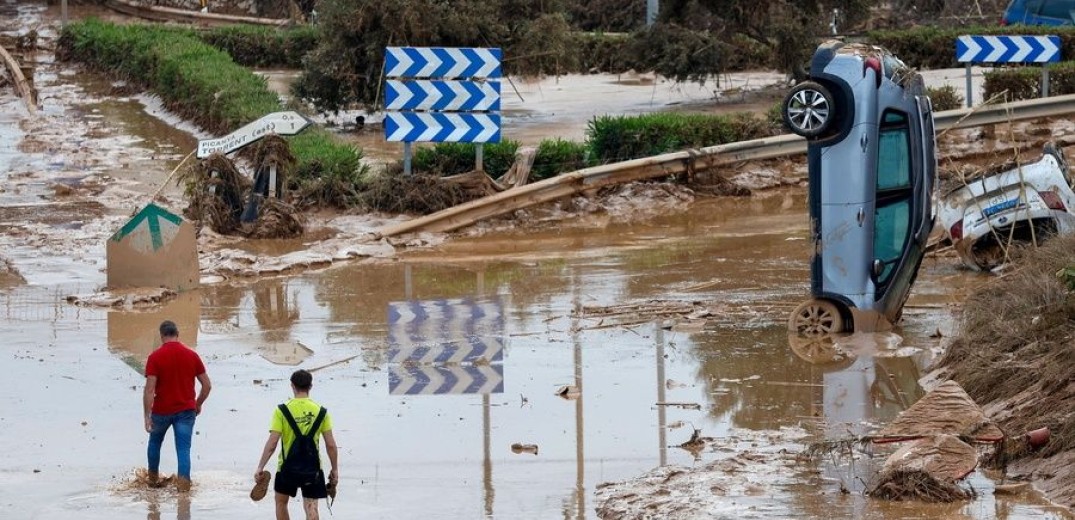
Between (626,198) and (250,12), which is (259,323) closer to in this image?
(626,198)

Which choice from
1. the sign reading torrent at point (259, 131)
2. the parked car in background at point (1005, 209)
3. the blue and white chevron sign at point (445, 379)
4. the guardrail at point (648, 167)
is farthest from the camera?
the guardrail at point (648, 167)

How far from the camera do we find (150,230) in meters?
17.3

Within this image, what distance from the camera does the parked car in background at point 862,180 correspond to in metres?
14.5

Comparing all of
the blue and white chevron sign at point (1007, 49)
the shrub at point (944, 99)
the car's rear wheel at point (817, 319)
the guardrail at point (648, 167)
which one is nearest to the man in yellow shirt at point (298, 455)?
the car's rear wheel at point (817, 319)

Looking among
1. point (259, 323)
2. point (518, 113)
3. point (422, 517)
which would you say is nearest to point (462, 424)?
point (422, 517)

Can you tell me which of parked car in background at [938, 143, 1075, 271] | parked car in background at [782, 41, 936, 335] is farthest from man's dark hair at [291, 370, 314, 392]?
parked car in background at [938, 143, 1075, 271]

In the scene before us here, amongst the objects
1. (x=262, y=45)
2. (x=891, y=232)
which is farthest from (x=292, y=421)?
(x=262, y=45)

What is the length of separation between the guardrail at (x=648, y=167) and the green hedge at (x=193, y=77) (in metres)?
1.91

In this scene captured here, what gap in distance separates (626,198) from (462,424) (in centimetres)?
1016

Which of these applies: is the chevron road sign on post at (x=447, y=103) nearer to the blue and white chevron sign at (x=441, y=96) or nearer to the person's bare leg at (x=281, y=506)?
the blue and white chevron sign at (x=441, y=96)

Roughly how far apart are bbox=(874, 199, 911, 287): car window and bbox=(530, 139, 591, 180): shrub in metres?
8.32

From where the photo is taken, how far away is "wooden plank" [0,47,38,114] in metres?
34.6

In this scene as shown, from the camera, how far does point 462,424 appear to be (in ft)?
41.1

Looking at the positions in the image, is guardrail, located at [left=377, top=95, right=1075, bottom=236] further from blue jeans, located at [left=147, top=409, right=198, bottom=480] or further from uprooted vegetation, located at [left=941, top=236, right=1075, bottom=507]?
blue jeans, located at [left=147, top=409, right=198, bottom=480]
